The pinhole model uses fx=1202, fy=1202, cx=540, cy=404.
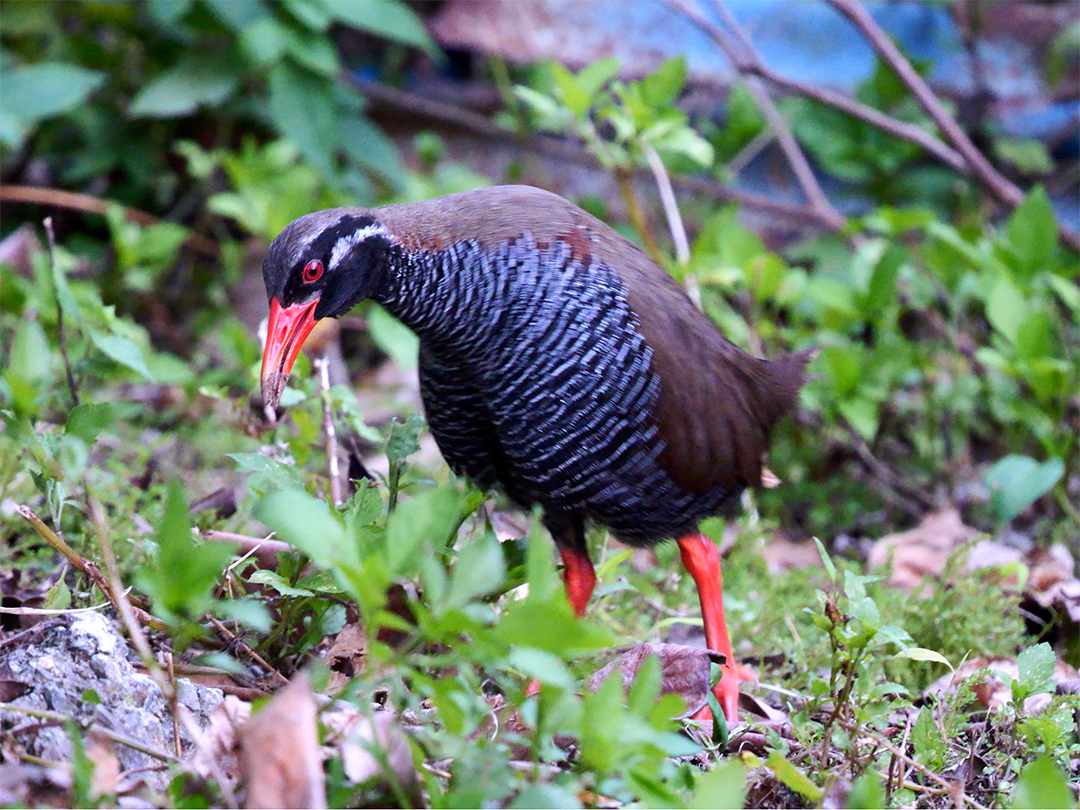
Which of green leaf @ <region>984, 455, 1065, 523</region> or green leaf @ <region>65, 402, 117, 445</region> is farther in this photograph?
green leaf @ <region>984, 455, 1065, 523</region>

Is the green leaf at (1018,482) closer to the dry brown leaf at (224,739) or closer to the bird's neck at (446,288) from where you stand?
the bird's neck at (446,288)

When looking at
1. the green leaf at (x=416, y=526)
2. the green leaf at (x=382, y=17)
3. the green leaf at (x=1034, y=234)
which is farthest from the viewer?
the green leaf at (x=382, y=17)

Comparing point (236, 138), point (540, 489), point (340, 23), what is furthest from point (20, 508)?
point (340, 23)

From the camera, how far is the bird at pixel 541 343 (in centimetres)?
281

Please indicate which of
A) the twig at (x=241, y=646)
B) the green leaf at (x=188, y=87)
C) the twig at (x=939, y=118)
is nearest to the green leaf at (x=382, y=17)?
the green leaf at (x=188, y=87)

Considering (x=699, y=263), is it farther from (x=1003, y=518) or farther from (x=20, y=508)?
(x=20, y=508)

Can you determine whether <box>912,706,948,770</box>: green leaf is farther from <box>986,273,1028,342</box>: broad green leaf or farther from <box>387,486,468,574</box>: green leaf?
<box>986,273,1028,342</box>: broad green leaf

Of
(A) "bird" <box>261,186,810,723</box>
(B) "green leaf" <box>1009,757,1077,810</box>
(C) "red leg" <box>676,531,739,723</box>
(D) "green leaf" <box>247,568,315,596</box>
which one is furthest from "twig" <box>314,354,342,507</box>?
(B) "green leaf" <box>1009,757,1077,810</box>

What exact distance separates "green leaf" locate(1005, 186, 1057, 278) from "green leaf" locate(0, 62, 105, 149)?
3.99 metres

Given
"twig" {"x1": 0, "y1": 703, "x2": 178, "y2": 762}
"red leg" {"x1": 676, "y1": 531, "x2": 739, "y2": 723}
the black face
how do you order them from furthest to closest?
"red leg" {"x1": 676, "y1": 531, "x2": 739, "y2": 723}, the black face, "twig" {"x1": 0, "y1": 703, "x2": 178, "y2": 762}

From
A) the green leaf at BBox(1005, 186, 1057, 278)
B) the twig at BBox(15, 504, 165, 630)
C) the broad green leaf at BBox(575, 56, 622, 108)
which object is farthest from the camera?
the green leaf at BBox(1005, 186, 1057, 278)

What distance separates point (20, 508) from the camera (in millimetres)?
2338

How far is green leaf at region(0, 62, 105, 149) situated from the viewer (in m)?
5.26

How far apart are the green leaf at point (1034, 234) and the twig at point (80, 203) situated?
3549 mm
